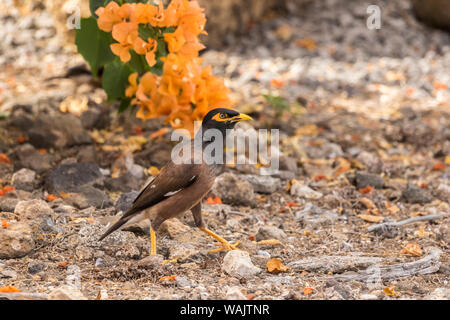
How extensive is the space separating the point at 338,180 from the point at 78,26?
8.54 feet

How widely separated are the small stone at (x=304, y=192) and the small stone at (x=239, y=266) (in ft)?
4.72

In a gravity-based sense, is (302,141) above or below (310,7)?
below

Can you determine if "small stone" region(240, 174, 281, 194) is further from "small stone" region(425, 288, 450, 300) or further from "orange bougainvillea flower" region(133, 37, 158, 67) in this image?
"small stone" region(425, 288, 450, 300)

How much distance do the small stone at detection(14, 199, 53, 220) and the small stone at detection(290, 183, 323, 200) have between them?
2023mm

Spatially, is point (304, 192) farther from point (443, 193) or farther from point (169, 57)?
point (169, 57)

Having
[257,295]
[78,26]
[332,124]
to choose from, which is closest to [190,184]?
[257,295]

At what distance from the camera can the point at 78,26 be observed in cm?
497

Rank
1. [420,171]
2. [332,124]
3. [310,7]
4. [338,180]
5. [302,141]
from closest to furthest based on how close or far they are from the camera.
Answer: [338,180] < [420,171] < [302,141] < [332,124] < [310,7]

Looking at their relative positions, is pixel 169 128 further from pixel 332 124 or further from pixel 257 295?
pixel 257 295

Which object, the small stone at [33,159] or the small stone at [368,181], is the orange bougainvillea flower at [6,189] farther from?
the small stone at [368,181]

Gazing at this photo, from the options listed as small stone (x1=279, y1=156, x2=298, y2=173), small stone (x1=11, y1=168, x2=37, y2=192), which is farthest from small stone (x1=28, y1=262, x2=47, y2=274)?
small stone (x1=279, y1=156, x2=298, y2=173)

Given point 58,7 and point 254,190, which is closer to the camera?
point 254,190

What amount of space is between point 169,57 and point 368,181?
2039 mm
